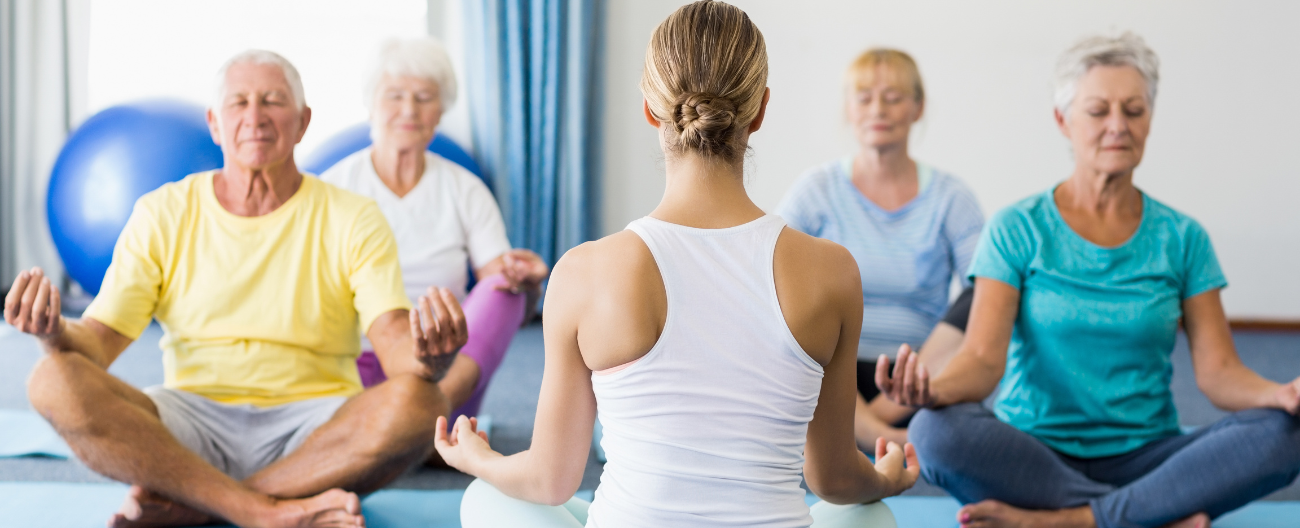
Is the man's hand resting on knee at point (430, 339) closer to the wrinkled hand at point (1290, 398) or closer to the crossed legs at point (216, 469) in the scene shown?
the crossed legs at point (216, 469)

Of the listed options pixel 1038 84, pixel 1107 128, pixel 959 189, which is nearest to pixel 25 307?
pixel 1107 128

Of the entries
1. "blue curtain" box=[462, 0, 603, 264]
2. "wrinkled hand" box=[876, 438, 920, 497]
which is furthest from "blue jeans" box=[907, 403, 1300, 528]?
"blue curtain" box=[462, 0, 603, 264]

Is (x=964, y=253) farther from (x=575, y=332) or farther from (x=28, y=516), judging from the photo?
(x=28, y=516)

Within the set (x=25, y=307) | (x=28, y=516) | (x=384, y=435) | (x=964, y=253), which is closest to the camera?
(x=25, y=307)

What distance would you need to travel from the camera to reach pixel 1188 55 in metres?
4.49

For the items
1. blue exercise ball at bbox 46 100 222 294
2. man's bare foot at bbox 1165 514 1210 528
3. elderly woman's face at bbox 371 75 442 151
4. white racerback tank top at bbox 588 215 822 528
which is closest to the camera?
white racerback tank top at bbox 588 215 822 528

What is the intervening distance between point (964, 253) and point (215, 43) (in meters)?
3.62

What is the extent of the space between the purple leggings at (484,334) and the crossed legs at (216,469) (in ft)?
1.72

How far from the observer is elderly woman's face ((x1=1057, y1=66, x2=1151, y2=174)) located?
1860 mm

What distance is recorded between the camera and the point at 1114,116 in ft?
6.10

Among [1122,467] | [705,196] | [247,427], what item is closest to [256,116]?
[247,427]

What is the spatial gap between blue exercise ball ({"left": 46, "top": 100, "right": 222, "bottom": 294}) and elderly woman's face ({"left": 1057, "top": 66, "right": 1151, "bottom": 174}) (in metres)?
3.05

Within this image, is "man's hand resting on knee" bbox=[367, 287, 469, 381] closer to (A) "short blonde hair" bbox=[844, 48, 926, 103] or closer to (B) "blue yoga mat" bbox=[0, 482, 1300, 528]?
(B) "blue yoga mat" bbox=[0, 482, 1300, 528]

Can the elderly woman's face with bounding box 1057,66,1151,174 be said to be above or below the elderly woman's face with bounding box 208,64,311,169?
above
